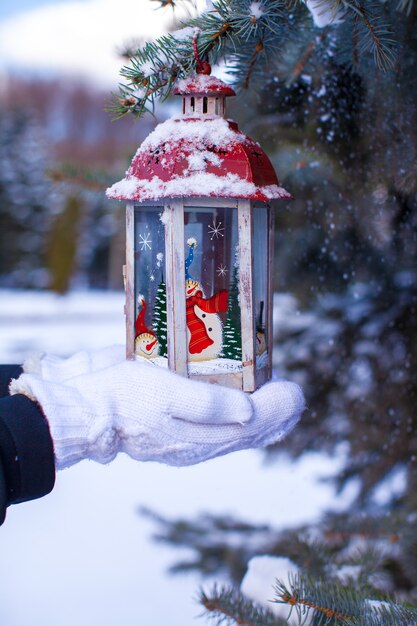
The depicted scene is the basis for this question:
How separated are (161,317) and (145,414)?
0.50ft

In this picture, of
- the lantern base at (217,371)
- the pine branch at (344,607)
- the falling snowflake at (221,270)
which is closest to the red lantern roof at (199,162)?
the falling snowflake at (221,270)

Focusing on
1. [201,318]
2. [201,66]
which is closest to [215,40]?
[201,66]

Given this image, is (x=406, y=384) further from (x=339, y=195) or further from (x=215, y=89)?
(x=215, y=89)

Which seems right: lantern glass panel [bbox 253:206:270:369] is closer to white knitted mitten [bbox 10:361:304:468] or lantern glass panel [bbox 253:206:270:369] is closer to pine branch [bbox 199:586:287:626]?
white knitted mitten [bbox 10:361:304:468]

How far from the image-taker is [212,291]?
93 centimetres

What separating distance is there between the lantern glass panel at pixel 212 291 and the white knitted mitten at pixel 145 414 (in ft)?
0.22

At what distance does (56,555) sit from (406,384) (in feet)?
5.69

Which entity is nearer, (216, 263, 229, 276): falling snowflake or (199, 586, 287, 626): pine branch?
(216, 263, 229, 276): falling snowflake

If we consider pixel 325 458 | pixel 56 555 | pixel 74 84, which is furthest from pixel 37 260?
pixel 325 458

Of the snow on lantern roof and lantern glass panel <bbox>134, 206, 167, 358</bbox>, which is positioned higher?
the snow on lantern roof

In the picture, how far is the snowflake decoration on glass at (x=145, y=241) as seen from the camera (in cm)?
96

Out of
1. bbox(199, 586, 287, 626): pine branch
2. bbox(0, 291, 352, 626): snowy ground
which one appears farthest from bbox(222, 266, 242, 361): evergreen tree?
bbox(0, 291, 352, 626): snowy ground

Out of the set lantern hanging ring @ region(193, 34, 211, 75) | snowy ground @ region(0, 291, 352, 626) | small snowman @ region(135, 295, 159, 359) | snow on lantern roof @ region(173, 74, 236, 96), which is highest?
lantern hanging ring @ region(193, 34, 211, 75)

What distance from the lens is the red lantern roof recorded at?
86 cm
